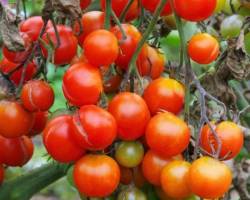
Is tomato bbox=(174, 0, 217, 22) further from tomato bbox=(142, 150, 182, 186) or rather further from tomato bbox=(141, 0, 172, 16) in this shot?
tomato bbox=(142, 150, 182, 186)

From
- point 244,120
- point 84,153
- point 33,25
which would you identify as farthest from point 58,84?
point 84,153

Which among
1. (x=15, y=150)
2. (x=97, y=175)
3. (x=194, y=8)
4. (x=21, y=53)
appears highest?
(x=194, y=8)

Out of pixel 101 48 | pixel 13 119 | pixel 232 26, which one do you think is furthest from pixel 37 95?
pixel 232 26

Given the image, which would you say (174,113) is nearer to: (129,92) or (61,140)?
(129,92)

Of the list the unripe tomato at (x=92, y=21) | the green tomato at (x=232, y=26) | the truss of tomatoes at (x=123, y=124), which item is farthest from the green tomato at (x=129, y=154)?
the green tomato at (x=232, y=26)

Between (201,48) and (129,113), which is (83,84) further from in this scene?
(201,48)

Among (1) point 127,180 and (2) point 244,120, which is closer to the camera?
(1) point 127,180

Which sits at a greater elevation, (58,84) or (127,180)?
(127,180)
